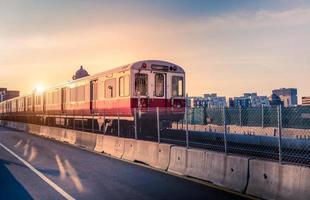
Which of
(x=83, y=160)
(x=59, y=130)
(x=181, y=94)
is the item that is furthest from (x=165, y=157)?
(x=59, y=130)

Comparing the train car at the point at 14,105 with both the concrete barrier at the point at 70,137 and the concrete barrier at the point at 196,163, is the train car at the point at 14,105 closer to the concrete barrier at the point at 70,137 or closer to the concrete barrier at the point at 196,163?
the concrete barrier at the point at 70,137

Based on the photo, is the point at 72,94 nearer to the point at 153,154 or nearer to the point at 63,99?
the point at 63,99

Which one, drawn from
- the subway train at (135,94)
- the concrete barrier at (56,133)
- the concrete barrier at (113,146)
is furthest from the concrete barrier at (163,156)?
the concrete barrier at (56,133)

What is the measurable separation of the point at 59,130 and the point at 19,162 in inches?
568

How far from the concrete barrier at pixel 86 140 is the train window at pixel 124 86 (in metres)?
3.05

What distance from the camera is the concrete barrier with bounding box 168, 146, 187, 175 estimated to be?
1297 centimetres

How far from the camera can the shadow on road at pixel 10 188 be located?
31.6 feet

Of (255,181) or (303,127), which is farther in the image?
(303,127)

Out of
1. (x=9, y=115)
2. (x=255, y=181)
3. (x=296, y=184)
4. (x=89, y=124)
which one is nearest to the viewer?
(x=296, y=184)

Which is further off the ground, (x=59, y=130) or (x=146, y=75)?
(x=146, y=75)

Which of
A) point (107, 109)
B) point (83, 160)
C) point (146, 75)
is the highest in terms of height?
point (146, 75)

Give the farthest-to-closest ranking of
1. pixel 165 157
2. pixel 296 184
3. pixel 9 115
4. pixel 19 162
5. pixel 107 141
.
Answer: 1. pixel 9 115
2. pixel 107 141
3. pixel 19 162
4. pixel 165 157
5. pixel 296 184

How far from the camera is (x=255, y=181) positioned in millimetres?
9633

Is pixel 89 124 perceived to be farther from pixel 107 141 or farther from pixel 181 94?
pixel 107 141
